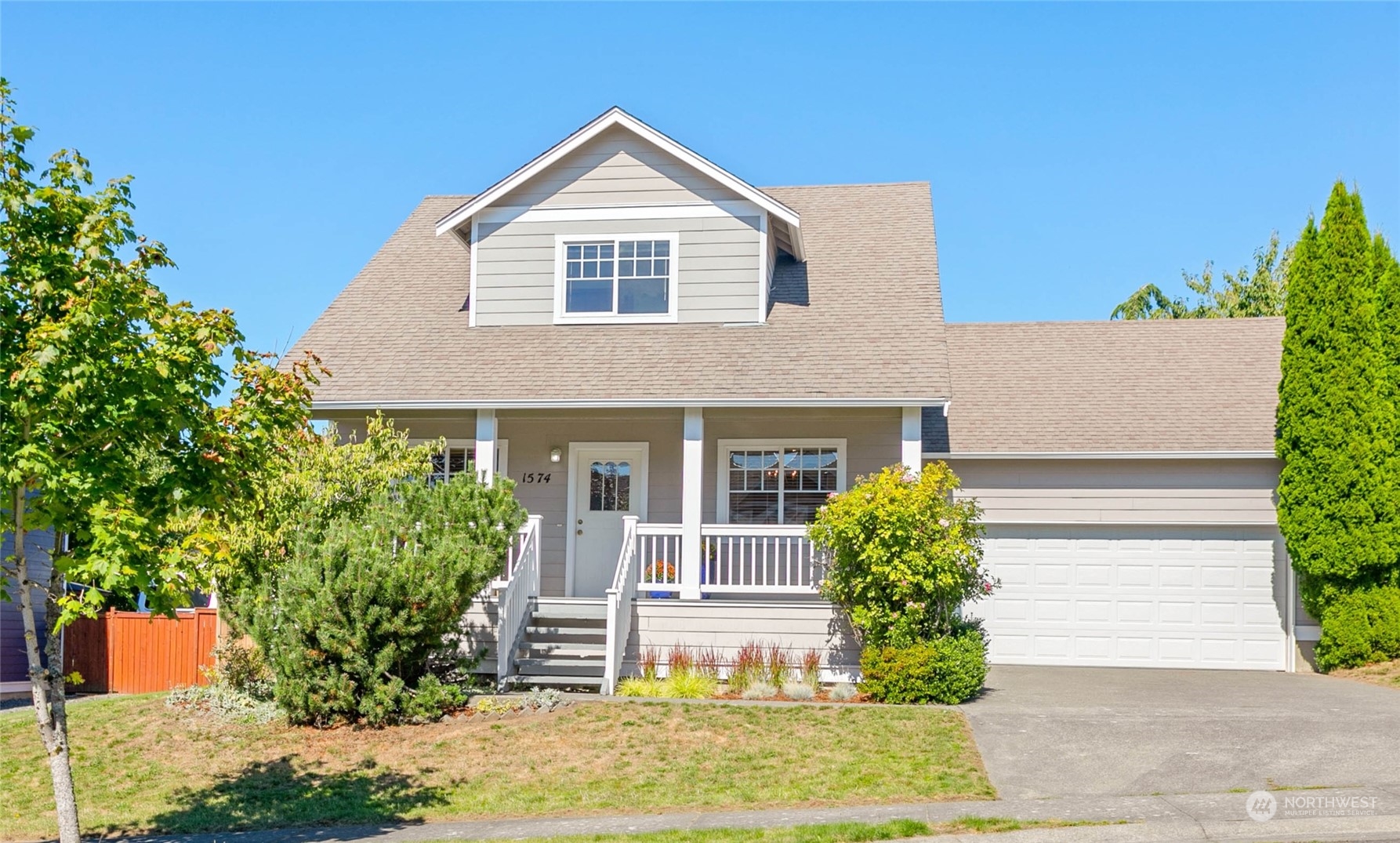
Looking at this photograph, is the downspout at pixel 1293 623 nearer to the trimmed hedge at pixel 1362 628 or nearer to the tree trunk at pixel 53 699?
the trimmed hedge at pixel 1362 628

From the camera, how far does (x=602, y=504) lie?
56.3 ft

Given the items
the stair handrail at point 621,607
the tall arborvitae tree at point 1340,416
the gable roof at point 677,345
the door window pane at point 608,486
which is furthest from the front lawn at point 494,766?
the tall arborvitae tree at point 1340,416

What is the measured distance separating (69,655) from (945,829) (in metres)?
13.0

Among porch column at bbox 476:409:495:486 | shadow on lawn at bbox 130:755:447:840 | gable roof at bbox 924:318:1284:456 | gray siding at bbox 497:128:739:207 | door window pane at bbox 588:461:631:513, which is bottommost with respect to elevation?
shadow on lawn at bbox 130:755:447:840

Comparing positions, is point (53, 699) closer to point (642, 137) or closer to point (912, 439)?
point (912, 439)

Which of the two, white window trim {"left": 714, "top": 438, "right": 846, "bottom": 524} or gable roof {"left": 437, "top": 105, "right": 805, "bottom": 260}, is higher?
gable roof {"left": 437, "top": 105, "right": 805, "bottom": 260}

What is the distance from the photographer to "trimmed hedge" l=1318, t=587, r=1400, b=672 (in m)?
15.8

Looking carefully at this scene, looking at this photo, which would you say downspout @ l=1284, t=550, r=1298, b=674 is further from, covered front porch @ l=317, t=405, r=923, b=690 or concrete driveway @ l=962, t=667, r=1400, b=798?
covered front porch @ l=317, t=405, r=923, b=690

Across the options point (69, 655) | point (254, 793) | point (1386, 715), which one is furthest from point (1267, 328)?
point (69, 655)

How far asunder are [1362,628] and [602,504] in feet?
32.3

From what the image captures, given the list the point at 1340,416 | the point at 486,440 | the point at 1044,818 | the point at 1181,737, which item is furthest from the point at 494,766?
the point at 1340,416

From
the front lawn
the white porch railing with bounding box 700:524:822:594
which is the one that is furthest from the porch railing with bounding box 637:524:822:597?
the front lawn

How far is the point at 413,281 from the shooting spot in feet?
63.1

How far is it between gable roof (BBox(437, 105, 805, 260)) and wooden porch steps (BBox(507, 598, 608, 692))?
5661 millimetres
